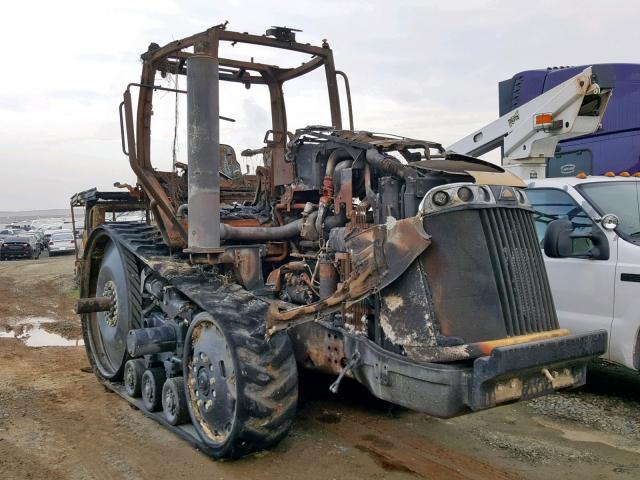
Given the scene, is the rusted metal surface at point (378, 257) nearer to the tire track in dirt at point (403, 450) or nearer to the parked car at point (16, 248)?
the tire track in dirt at point (403, 450)

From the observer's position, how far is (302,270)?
539 cm

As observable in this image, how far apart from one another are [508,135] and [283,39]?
3.91 m

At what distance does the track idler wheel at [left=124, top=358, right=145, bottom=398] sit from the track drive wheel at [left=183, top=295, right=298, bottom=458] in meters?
1.37

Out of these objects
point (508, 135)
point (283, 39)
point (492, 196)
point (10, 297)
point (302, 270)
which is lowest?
point (10, 297)

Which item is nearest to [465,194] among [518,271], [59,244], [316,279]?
[518,271]

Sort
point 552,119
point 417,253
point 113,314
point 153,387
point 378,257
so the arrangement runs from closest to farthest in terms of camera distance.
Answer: point 417,253 < point 378,257 < point 153,387 < point 113,314 < point 552,119

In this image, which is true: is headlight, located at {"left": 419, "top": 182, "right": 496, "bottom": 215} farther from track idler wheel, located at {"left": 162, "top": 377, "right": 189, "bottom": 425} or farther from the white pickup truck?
track idler wheel, located at {"left": 162, "top": 377, "right": 189, "bottom": 425}

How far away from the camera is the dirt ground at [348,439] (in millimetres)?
4863

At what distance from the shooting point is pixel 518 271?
13.9 ft

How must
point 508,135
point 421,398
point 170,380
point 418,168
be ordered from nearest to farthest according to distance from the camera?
point 421,398, point 418,168, point 170,380, point 508,135

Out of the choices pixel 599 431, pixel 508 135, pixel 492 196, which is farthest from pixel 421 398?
pixel 508 135

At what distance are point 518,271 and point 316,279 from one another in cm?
162

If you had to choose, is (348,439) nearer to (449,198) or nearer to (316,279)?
(316,279)

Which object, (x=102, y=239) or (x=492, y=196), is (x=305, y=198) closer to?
(x=492, y=196)
